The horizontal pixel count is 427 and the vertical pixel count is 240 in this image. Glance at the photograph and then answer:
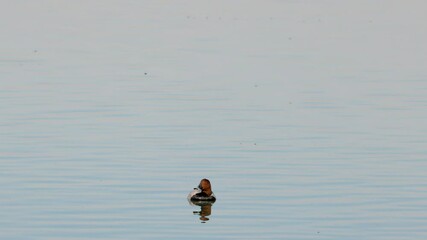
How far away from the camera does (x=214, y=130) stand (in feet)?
85.8

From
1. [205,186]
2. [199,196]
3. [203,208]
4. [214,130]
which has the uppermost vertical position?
[214,130]

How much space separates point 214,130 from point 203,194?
6.09 m

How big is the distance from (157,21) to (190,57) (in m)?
10.8

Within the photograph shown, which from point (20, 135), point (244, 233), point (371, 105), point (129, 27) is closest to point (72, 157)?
point (20, 135)

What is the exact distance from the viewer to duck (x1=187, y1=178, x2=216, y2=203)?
20.1 meters

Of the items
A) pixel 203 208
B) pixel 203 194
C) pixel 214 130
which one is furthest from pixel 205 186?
pixel 214 130

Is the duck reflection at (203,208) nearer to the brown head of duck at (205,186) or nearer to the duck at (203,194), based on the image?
the duck at (203,194)

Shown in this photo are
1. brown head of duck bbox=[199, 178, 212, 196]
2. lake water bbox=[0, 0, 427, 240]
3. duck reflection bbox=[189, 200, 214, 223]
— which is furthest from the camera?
brown head of duck bbox=[199, 178, 212, 196]

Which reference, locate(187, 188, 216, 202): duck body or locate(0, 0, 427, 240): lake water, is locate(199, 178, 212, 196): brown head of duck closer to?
locate(187, 188, 216, 202): duck body

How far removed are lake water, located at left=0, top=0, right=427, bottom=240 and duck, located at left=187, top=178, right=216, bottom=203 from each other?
14 cm

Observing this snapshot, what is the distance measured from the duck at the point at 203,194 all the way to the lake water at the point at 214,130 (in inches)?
5.5

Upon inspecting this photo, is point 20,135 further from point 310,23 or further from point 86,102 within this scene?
point 310,23

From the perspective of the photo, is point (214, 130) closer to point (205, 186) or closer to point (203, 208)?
point (205, 186)

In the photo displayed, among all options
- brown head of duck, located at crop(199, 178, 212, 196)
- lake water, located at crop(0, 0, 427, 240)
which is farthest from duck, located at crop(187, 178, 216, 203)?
Result: lake water, located at crop(0, 0, 427, 240)
